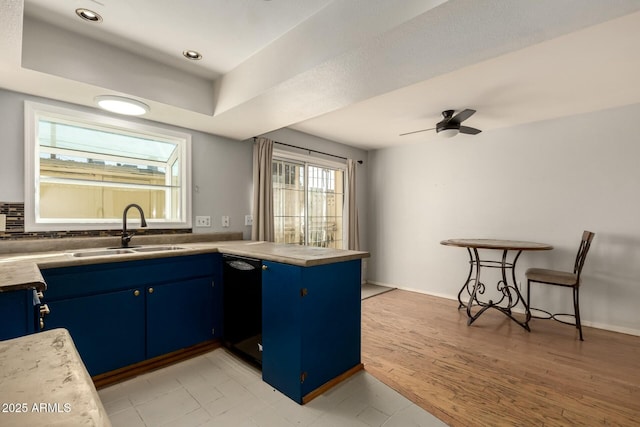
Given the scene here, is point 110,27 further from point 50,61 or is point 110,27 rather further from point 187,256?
point 187,256

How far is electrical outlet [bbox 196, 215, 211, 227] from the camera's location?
10.1 feet

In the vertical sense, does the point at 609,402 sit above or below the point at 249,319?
below

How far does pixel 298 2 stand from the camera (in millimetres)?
1697

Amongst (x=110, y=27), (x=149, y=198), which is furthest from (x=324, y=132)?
(x=110, y=27)

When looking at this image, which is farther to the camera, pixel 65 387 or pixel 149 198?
pixel 149 198

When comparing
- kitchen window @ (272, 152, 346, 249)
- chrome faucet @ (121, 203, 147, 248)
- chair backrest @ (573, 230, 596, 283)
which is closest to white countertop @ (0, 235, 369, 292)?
chrome faucet @ (121, 203, 147, 248)

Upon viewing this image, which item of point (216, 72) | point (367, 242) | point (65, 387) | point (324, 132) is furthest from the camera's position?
point (367, 242)

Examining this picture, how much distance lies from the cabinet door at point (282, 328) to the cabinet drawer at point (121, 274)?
2.27 feet

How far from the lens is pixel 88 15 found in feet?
5.85

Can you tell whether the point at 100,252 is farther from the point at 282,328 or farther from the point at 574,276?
the point at 574,276

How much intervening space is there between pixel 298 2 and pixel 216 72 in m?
1.10

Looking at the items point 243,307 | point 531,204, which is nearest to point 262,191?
point 243,307

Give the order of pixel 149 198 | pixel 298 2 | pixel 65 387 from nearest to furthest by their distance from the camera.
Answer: pixel 65 387, pixel 298 2, pixel 149 198

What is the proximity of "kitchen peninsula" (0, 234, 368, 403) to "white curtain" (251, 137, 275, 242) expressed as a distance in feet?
3.54
